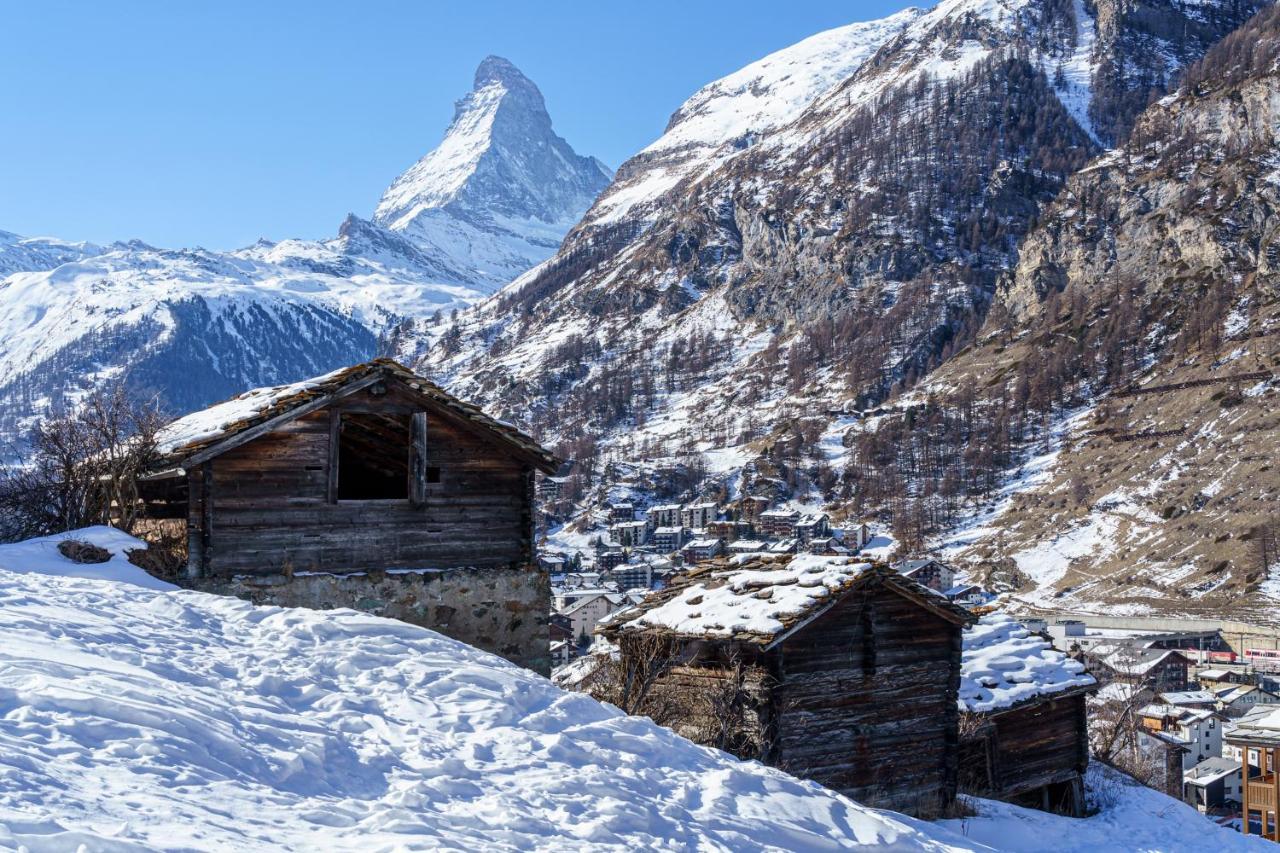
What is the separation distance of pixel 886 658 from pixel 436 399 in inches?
383

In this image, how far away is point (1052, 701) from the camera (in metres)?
26.4

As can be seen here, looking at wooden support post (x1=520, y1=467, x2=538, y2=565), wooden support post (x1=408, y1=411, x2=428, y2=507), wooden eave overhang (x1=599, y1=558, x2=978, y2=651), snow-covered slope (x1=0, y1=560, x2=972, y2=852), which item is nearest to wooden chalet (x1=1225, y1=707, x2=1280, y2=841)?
wooden eave overhang (x1=599, y1=558, x2=978, y2=651)

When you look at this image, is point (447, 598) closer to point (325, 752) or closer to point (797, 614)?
point (797, 614)

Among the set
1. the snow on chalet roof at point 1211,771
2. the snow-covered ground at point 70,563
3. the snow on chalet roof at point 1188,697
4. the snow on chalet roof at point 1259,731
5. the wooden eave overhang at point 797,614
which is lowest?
the snow on chalet roof at point 1211,771

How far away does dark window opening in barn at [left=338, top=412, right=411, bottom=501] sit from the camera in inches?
765

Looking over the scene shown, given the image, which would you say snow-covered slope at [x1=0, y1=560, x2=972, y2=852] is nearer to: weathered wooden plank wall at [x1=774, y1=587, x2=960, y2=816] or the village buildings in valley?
weathered wooden plank wall at [x1=774, y1=587, x2=960, y2=816]

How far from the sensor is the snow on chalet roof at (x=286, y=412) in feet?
56.1

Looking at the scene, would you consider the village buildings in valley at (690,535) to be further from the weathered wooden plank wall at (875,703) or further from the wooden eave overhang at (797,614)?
the weathered wooden plank wall at (875,703)

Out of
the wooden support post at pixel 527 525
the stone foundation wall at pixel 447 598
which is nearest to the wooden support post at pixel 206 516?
the stone foundation wall at pixel 447 598

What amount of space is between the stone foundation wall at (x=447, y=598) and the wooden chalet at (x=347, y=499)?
1.3 inches

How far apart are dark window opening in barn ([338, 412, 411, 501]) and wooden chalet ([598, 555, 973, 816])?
15.9 feet

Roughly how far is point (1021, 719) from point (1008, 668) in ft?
3.86

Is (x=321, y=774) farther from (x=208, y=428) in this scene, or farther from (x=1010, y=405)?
(x=1010, y=405)

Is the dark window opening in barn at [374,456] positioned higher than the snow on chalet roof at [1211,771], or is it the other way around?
the dark window opening in barn at [374,456]
